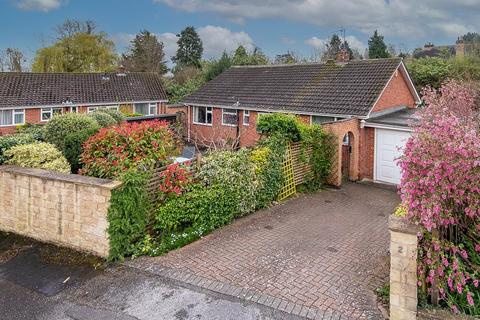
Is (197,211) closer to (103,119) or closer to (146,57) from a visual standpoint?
(103,119)

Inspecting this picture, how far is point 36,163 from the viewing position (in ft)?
29.0

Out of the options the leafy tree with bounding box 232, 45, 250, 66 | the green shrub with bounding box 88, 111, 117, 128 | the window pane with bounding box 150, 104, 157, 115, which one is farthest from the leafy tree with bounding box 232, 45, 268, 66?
the green shrub with bounding box 88, 111, 117, 128

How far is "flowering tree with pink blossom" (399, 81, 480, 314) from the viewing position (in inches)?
187

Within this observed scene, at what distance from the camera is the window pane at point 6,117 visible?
74.8 feet

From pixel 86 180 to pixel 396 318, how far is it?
19.7 ft

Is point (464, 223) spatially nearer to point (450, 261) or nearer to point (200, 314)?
point (450, 261)

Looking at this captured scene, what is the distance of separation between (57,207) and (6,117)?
19209 millimetres

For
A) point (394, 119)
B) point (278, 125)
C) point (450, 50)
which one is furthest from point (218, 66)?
point (450, 50)

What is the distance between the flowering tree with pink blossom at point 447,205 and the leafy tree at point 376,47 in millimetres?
40744

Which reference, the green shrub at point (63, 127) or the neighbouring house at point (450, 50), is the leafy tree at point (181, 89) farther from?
the green shrub at point (63, 127)

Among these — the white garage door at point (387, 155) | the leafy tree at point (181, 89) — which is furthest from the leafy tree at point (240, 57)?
the white garage door at point (387, 155)

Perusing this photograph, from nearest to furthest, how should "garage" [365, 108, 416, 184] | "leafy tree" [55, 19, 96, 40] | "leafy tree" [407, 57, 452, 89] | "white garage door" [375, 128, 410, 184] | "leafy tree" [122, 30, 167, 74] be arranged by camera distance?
"garage" [365, 108, 416, 184] → "white garage door" [375, 128, 410, 184] → "leafy tree" [407, 57, 452, 89] → "leafy tree" [55, 19, 96, 40] → "leafy tree" [122, 30, 167, 74]

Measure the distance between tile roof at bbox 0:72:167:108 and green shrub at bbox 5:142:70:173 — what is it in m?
16.5

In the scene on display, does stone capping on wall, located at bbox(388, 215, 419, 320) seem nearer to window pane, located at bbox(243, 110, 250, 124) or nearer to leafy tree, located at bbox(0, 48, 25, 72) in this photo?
window pane, located at bbox(243, 110, 250, 124)
